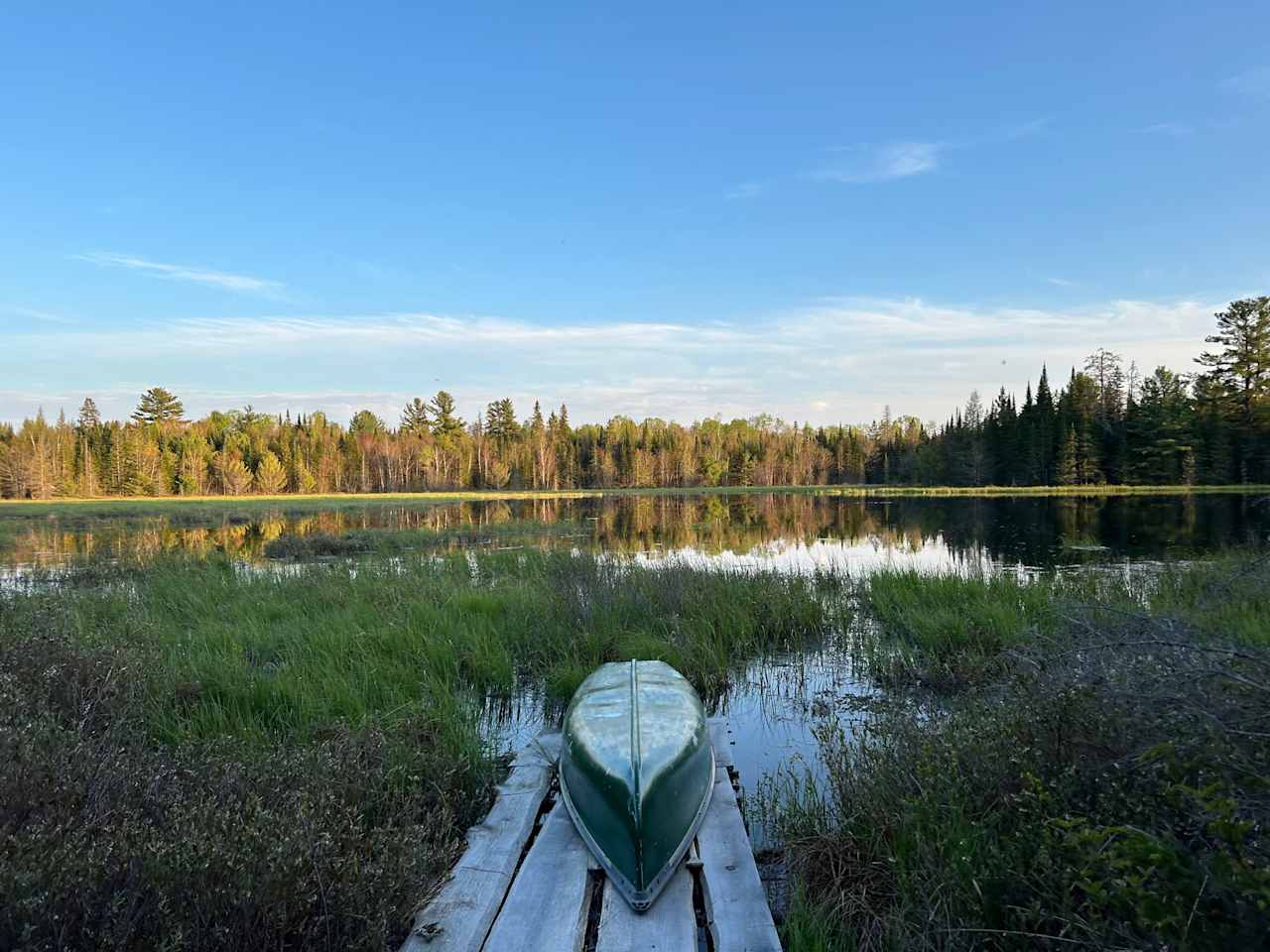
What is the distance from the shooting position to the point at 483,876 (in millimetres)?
3850

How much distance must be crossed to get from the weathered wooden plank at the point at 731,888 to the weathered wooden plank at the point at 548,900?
0.67 metres

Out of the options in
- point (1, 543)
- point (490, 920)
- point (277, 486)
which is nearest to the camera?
Answer: point (490, 920)

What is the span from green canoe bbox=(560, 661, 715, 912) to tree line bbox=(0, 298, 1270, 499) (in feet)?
208

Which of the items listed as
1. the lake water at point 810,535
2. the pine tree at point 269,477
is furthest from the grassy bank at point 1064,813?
the pine tree at point 269,477

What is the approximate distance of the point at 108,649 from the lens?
20.6ft

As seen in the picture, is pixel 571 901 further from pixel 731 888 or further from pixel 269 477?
pixel 269 477

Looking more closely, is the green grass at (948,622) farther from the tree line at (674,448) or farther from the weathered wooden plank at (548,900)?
the tree line at (674,448)

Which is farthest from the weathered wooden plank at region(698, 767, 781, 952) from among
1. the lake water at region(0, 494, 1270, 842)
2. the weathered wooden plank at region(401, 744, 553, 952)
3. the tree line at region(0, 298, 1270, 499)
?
the tree line at region(0, 298, 1270, 499)

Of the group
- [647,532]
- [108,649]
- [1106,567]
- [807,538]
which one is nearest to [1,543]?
[647,532]

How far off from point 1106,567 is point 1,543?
34527mm

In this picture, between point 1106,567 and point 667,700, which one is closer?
point 667,700

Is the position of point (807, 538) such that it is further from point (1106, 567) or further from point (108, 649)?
point (108, 649)

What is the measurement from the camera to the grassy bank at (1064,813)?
221 cm

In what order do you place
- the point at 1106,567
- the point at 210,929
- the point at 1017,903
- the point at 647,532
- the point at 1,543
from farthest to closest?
the point at 647,532
the point at 1,543
the point at 1106,567
the point at 1017,903
the point at 210,929
